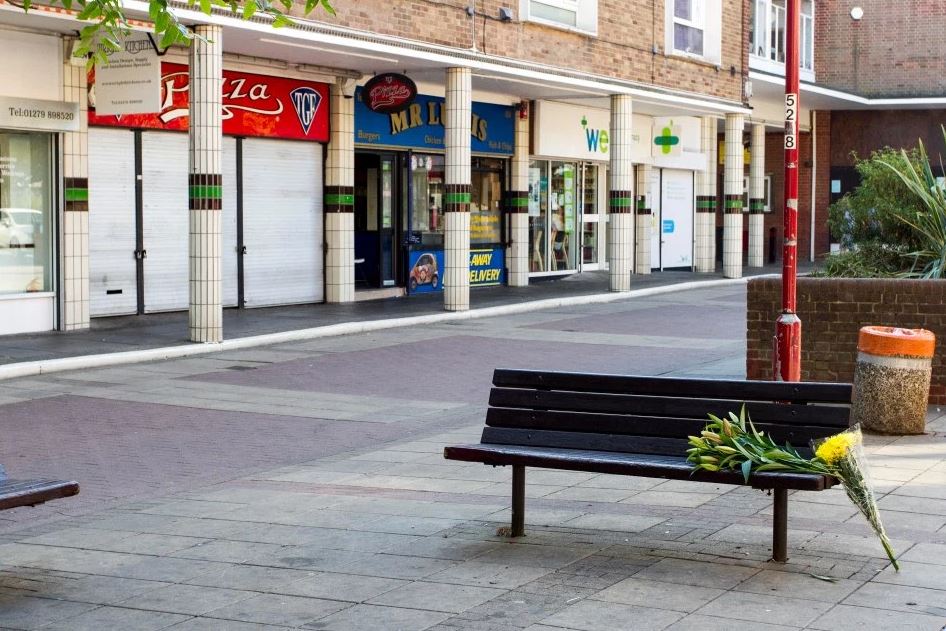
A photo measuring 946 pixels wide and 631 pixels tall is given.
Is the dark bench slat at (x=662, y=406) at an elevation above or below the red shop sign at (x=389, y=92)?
below

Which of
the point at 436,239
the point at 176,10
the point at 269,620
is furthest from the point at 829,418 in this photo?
the point at 436,239

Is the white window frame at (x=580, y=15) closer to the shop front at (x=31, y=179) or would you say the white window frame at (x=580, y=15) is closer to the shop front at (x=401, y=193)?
the shop front at (x=401, y=193)

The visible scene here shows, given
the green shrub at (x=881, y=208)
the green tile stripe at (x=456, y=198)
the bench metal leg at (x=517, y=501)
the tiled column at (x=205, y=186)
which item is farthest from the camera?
the green tile stripe at (x=456, y=198)

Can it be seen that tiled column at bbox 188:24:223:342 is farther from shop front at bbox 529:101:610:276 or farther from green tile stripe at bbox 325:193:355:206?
shop front at bbox 529:101:610:276

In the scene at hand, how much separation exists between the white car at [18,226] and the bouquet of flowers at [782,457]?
12.9 meters

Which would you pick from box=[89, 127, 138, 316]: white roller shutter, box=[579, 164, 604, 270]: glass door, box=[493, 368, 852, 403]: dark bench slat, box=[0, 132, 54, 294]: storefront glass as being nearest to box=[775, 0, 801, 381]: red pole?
box=[493, 368, 852, 403]: dark bench slat

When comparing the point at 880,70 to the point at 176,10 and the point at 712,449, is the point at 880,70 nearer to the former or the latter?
the point at 176,10

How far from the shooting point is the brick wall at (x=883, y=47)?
131 ft

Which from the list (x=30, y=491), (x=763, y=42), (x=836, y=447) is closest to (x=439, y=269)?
(x=763, y=42)

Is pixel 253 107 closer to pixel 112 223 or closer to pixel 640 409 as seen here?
pixel 112 223

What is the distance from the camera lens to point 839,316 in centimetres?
1177

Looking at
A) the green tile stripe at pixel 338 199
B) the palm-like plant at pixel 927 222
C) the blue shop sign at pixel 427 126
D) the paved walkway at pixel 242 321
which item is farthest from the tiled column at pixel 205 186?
the palm-like plant at pixel 927 222

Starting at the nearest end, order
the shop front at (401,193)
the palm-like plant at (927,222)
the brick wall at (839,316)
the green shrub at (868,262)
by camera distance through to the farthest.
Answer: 1. the brick wall at (839,316)
2. the palm-like plant at (927,222)
3. the green shrub at (868,262)
4. the shop front at (401,193)

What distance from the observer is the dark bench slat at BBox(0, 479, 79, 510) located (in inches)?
221
